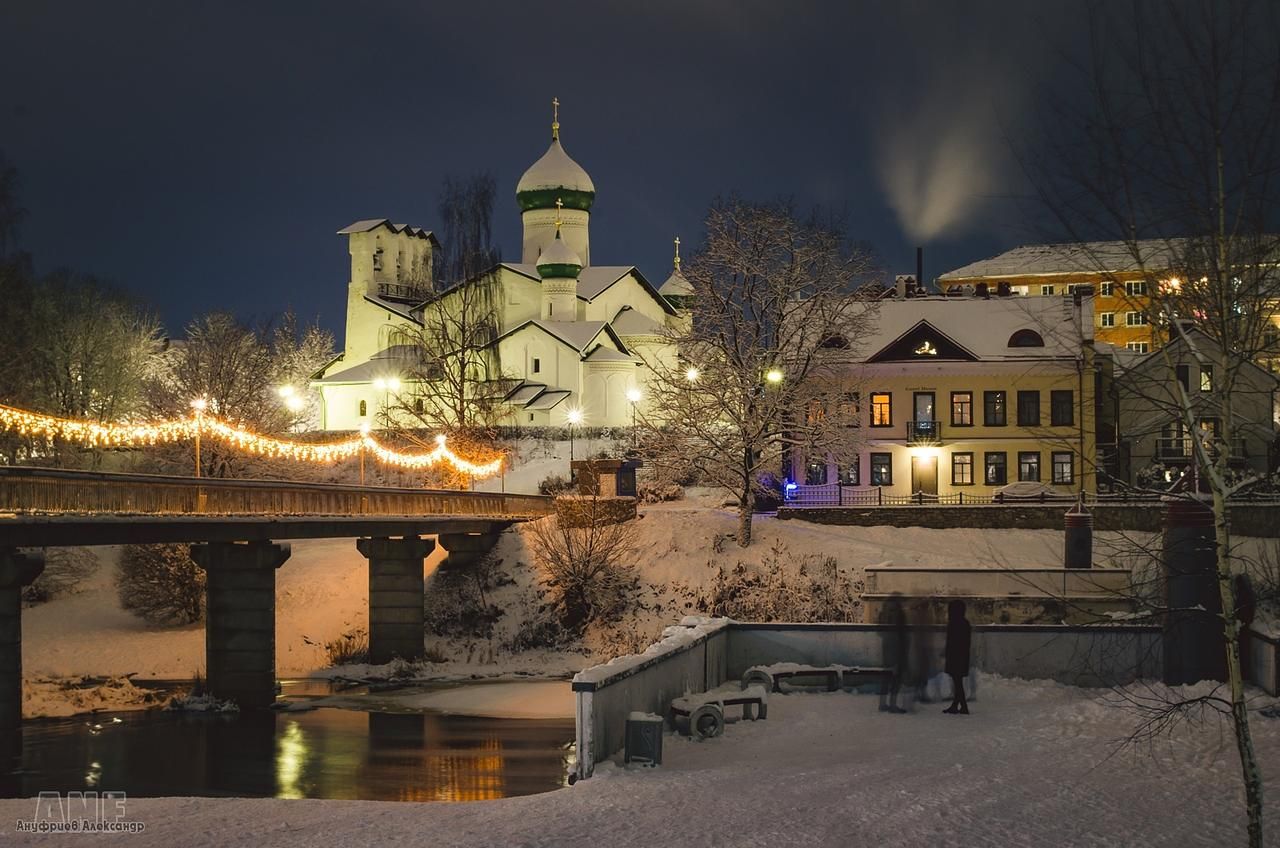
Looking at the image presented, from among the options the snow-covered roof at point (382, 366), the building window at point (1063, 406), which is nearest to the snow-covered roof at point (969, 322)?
the building window at point (1063, 406)

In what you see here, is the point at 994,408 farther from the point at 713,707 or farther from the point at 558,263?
the point at 713,707

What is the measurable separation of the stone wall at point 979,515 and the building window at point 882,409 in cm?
825

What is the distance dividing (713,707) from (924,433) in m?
38.5

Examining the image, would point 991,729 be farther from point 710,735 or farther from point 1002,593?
point 1002,593

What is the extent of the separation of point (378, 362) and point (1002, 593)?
178 ft

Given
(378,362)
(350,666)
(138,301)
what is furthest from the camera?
(138,301)

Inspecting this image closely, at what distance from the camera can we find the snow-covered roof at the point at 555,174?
8706 cm

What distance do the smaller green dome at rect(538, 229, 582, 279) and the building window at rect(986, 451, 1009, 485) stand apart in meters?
31.4

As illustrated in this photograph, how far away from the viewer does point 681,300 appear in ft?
284

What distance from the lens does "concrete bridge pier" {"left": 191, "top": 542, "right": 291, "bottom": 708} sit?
3506 centimetres

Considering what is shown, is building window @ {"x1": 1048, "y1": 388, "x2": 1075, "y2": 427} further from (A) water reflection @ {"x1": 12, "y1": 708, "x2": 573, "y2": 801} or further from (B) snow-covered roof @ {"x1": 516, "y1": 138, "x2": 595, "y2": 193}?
(B) snow-covered roof @ {"x1": 516, "y1": 138, "x2": 595, "y2": 193}

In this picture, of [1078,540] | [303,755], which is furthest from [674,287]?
[303,755]

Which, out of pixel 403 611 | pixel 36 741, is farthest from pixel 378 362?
pixel 36 741

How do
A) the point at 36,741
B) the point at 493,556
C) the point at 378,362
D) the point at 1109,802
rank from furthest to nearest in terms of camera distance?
the point at 378,362 < the point at 493,556 < the point at 36,741 < the point at 1109,802
